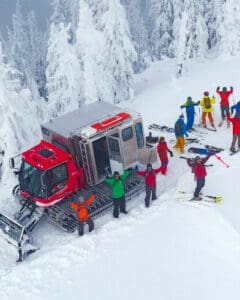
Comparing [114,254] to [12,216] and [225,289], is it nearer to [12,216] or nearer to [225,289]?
[225,289]

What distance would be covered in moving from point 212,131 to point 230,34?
50.0 ft

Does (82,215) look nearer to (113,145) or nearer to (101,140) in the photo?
(113,145)

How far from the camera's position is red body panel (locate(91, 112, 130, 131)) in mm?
15375

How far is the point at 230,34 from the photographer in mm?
32219

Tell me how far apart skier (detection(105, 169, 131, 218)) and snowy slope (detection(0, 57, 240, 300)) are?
0.30 metres

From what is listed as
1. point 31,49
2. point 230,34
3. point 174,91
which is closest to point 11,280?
point 174,91

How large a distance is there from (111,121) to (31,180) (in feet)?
10.2

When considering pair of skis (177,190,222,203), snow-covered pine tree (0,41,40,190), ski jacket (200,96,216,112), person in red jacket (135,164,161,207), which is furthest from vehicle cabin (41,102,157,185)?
snow-covered pine tree (0,41,40,190)

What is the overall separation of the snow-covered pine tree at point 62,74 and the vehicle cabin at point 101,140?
1049 cm

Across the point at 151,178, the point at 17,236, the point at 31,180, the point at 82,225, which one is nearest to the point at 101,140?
the point at 151,178

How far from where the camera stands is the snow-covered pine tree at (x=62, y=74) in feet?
88.1

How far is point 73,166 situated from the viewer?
15.1 m

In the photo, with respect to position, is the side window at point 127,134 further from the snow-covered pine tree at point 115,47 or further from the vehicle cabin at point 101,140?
the snow-covered pine tree at point 115,47

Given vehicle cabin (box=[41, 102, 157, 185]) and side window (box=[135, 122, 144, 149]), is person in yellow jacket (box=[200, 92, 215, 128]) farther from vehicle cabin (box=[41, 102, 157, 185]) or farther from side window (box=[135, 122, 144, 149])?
side window (box=[135, 122, 144, 149])
